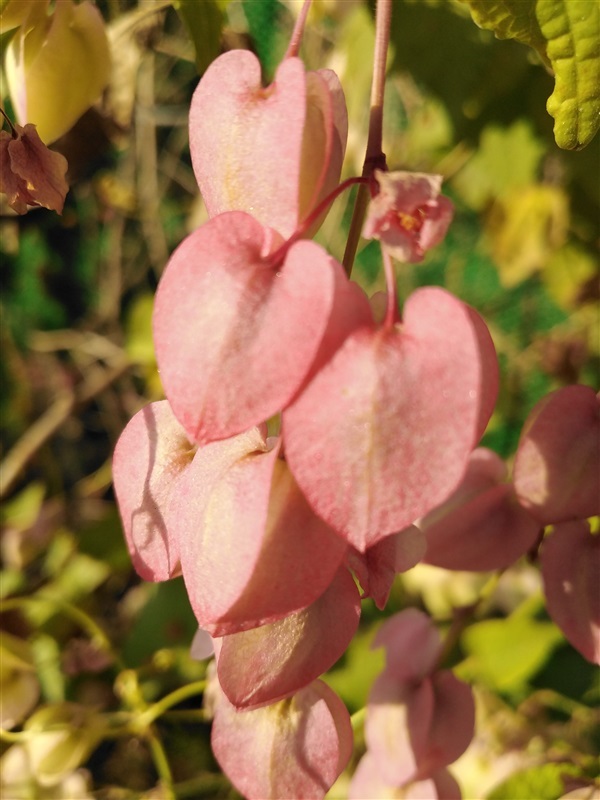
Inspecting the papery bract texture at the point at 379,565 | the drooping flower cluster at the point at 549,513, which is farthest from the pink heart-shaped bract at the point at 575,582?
the papery bract texture at the point at 379,565

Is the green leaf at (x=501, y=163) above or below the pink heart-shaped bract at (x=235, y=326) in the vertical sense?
below

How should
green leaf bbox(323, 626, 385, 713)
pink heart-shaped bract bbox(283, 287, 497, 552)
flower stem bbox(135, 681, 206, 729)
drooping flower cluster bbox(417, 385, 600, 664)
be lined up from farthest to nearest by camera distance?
green leaf bbox(323, 626, 385, 713) < flower stem bbox(135, 681, 206, 729) < drooping flower cluster bbox(417, 385, 600, 664) < pink heart-shaped bract bbox(283, 287, 497, 552)

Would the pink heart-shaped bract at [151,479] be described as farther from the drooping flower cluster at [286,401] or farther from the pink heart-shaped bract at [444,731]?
the pink heart-shaped bract at [444,731]

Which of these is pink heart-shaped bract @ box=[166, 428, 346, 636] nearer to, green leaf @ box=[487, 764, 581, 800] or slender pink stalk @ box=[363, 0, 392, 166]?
slender pink stalk @ box=[363, 0, 392, 166]

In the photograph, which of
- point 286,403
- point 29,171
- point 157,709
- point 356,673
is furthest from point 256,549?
point 356,673

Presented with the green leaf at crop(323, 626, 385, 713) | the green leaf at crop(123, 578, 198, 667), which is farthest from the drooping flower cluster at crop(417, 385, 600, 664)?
the green leaf at crop(123, 578, 198, 667)

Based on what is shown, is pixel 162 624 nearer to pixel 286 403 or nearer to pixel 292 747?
pixel 292 747

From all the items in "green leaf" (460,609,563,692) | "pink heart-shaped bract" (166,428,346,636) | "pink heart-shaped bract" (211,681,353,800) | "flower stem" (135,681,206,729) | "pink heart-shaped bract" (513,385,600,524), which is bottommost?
"green leaf" (460,609,563,692)
